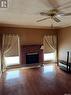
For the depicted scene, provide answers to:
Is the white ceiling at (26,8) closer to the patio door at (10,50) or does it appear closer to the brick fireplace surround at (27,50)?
the patio door at (10,50)

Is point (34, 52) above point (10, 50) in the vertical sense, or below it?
below

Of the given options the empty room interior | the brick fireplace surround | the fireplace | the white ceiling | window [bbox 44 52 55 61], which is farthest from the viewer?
window [bbox 44 52 55 61]

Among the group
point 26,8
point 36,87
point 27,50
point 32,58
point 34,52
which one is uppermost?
point 26,8

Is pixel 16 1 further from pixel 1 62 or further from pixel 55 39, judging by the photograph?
pixel 55 39

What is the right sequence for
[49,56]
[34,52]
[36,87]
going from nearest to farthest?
1. [36,87]
2. [34,52]
3. [49,56]

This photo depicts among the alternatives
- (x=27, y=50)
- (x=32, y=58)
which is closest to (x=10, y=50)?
(x=27, y=50)

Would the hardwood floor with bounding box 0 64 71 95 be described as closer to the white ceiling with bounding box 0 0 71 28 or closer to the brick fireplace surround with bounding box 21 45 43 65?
the brick fireplace surround with bounding box 21 45 43 65

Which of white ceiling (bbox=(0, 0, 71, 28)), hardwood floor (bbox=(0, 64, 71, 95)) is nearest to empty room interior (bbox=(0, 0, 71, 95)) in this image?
hardwood floor (bbox=(0, 64, 71, 95))

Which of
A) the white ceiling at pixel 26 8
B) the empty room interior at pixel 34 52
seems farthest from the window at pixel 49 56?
the white ceiling at pixel 26 8

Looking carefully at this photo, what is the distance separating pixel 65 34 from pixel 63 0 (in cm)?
465

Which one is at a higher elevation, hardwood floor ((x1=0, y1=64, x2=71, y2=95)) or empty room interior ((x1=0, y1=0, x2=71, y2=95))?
empty room interior ((x1=0, y1=0, x2=71, y2=95))

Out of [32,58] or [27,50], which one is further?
[32,58]

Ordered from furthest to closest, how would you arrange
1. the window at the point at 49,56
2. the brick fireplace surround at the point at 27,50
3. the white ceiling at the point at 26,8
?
1. the window at the point at 49,56
2. the brick fireplace surround at the point at 27,50
3. the white ceiling at the point at 26,8

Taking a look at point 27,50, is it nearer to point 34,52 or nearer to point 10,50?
point 34,52
